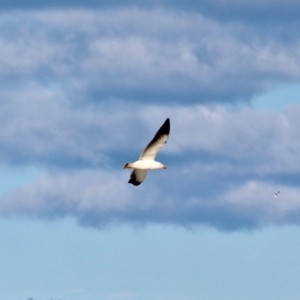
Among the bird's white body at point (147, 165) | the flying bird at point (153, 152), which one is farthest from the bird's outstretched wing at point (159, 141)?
the bird's white body at point (147, 165)

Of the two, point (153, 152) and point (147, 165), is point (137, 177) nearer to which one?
point (147, 165)

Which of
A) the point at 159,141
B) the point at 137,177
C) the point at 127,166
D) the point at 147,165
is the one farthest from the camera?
the point at 137,177

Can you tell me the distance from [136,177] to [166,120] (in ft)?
24.6

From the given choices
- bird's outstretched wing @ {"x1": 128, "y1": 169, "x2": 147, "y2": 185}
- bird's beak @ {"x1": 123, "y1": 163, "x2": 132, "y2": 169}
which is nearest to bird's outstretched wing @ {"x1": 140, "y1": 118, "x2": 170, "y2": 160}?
bird's beak @ {"x1": 123, "y1": 163, "x2": 132, "y2": 169}

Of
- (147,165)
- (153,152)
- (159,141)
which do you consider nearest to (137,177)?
(147,165)

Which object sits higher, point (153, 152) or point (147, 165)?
point (153, 152)

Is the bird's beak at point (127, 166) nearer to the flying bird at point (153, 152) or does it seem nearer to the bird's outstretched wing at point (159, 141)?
the flying bird at point (153, 152)

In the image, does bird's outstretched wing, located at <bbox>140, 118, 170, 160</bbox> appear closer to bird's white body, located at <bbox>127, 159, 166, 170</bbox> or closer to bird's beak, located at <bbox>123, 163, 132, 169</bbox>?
bird's white body, located at <bbox>127, 159, 166, 170</bbox>

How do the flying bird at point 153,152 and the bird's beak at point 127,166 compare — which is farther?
the flying bird at point 153,152

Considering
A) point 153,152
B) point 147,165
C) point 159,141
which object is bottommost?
point 147,165

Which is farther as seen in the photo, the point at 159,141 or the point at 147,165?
the point at 147,165

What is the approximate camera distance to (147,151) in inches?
6521

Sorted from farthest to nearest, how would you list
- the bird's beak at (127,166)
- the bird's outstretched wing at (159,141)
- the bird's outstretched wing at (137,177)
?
the bird's outstretched wing at (137,177), the bird's outstretched wing at (159,141), the bird's beak at (127,166)

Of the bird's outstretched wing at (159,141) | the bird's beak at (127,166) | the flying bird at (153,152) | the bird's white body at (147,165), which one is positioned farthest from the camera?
the bird's white body at (147,165)
